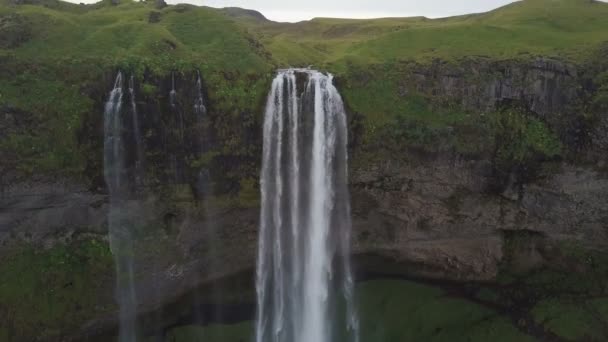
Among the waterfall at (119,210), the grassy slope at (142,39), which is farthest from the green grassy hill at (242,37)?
the waterfall at (119,210)

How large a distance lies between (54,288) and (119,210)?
3.82 metres

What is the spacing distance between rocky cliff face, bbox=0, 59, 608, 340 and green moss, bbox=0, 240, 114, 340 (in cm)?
16

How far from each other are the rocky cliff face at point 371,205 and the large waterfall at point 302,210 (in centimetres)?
90

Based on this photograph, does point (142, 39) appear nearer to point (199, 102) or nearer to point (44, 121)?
point (199, 102)

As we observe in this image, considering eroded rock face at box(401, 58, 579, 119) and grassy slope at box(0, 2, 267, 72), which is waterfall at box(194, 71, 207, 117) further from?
eroded rock face at box(401, 58, 579, 119)

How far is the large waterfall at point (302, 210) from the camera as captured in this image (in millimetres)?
18094

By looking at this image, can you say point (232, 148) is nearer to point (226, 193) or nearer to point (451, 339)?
point (226, 193)

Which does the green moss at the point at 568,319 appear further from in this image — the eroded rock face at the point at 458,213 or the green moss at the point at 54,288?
the green moss at the point at 54,288

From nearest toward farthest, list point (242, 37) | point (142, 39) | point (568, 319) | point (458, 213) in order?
point (568, 319) → point (458, 213) → point (142, 39) → point (242, 37)

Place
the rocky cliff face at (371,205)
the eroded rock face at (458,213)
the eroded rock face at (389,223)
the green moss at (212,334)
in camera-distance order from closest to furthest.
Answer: the rocky cliff face at (371,205)
the eroded rock face at (389,223)
the eroded rock face at (458,213)
the green moss at (212,334)

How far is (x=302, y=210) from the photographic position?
750 inches

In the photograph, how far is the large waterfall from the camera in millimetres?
18094

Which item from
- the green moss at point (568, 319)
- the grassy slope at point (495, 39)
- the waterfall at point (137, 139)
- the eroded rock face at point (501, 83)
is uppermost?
the grassy slope at point (495, 39)

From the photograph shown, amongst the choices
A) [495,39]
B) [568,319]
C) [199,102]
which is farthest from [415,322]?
[495,39]
